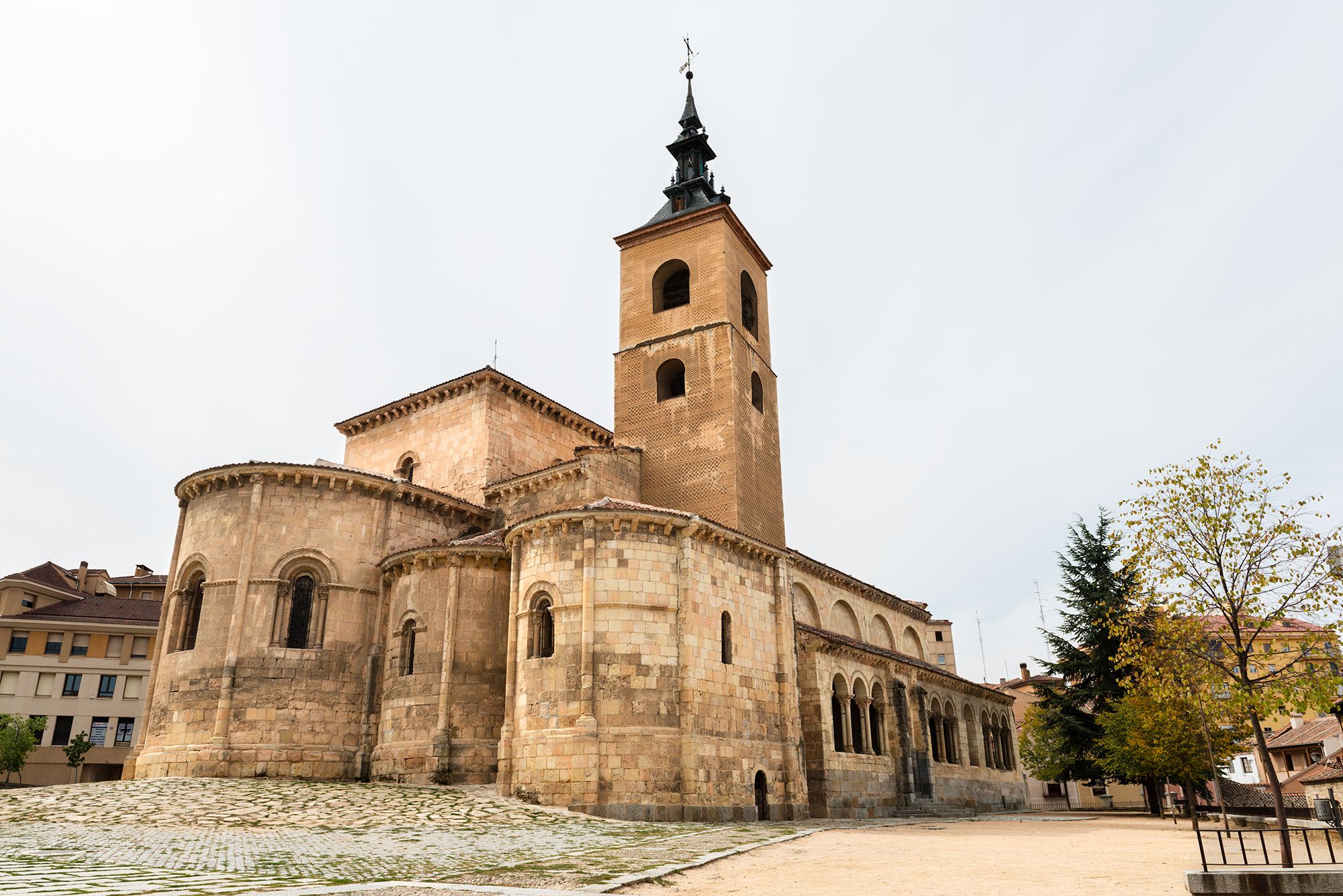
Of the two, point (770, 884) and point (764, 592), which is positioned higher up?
point (764, 592)

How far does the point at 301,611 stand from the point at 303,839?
1139 centimetres

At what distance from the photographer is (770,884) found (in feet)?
32.0

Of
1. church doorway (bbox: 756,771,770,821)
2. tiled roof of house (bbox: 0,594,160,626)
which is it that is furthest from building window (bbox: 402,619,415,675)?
tiled roof of house (bbox: 0,594,160,626)

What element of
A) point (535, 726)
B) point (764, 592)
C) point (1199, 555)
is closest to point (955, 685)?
point (764, 592)

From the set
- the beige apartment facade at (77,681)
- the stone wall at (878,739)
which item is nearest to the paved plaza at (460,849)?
the stone wall at (878,739)

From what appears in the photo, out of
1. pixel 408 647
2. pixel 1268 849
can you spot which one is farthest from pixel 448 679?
pixel 1268 849

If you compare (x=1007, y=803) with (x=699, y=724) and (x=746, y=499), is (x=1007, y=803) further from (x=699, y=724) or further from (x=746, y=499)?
(x=699, y=724)

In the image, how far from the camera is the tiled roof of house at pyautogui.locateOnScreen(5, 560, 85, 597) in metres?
50.0

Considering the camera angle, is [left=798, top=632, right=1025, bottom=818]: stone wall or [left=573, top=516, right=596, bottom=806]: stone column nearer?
[left=573, top=516, right=596, bottom=806]: stone column

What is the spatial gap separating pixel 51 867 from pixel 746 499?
19133 millimetres

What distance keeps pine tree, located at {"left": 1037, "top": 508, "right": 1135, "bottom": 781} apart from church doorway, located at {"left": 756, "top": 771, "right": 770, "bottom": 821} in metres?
12.9

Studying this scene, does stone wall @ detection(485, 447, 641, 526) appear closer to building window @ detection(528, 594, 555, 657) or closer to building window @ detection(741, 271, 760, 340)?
building window @ detection(528, 594, 555, 657)

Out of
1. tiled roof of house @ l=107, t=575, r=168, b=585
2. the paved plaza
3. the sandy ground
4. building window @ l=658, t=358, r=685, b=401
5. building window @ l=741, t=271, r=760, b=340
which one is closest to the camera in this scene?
the paved plaza

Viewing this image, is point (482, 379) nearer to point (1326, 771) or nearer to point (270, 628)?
point (270, 628)
